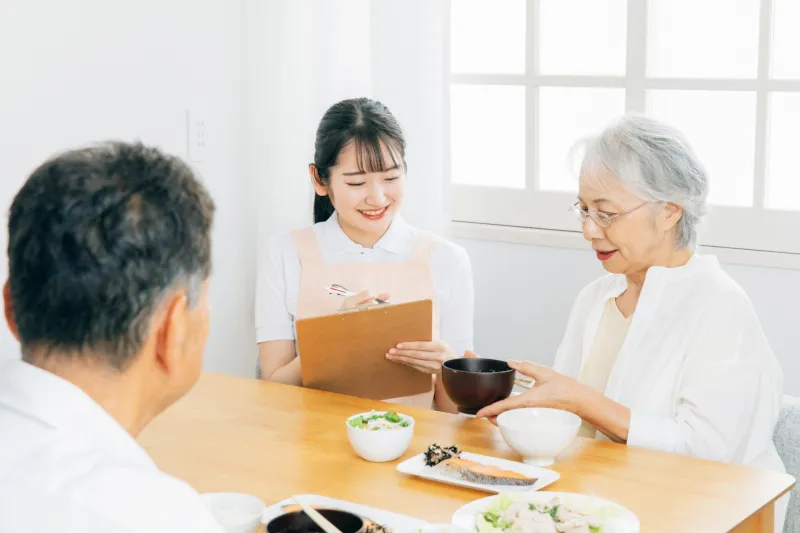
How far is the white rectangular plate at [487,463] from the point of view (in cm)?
163

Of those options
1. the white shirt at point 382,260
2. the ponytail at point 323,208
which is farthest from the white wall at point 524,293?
the ponytail at point 323,208

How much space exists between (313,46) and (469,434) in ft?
5.29

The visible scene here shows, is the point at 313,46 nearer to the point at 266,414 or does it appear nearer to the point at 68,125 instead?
the point at 68,125

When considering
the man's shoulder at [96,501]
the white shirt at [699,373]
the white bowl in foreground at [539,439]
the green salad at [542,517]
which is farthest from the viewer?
the white shirt at [699,373]

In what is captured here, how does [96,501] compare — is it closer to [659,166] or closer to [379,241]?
[659,166]

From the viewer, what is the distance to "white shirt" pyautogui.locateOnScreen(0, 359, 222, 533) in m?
0.94

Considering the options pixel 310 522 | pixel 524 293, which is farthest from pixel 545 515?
pixel 524 293

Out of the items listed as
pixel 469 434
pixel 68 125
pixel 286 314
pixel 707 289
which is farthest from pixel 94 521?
pixel 68 125

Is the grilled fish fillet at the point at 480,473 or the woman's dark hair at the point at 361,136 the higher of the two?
the woman's dark hair at the point at 361,136

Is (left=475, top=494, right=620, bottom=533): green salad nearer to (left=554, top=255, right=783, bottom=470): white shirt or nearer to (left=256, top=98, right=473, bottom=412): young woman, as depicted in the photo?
(left=554, top=255, right=783, bottom=470): white shirt

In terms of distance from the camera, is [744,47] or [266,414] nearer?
[266,414]

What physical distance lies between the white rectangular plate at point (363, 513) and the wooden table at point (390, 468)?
0.03 metres

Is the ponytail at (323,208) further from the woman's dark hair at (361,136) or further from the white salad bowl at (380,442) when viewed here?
the white salad bowl at (380,442)

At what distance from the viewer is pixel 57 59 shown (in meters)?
2.73
